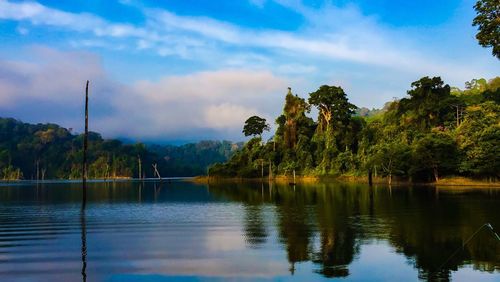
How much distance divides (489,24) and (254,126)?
94183 mm

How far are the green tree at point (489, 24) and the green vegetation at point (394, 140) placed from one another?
12154mm

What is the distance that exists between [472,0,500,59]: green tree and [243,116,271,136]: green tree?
90.9 metres

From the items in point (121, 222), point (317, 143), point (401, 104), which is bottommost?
point (121, 222)

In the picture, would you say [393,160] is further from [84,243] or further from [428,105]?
[84,243]

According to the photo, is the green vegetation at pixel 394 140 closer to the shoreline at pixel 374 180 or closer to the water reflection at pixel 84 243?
the shoreline at pixel 374 180

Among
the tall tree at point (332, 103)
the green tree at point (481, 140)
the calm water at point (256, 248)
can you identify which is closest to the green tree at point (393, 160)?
the green tree at point (481, 140)

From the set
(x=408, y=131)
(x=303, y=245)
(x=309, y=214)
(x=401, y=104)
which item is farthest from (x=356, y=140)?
(x=303, y=245)

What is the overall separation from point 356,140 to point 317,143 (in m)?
11.2

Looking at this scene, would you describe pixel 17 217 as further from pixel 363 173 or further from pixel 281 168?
pixel 281 168

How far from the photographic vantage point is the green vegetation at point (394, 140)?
7725cm

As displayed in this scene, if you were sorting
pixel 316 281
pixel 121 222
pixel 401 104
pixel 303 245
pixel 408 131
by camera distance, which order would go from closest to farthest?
pixel 316 281
pixel 303 245
pixel 121 222
pixel 408 131
pixel 401 104

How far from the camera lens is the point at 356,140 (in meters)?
131

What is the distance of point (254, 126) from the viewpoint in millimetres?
157750

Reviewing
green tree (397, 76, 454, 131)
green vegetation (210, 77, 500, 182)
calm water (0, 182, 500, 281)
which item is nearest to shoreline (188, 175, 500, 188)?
green vegetation (210, 77, 500, 182)
